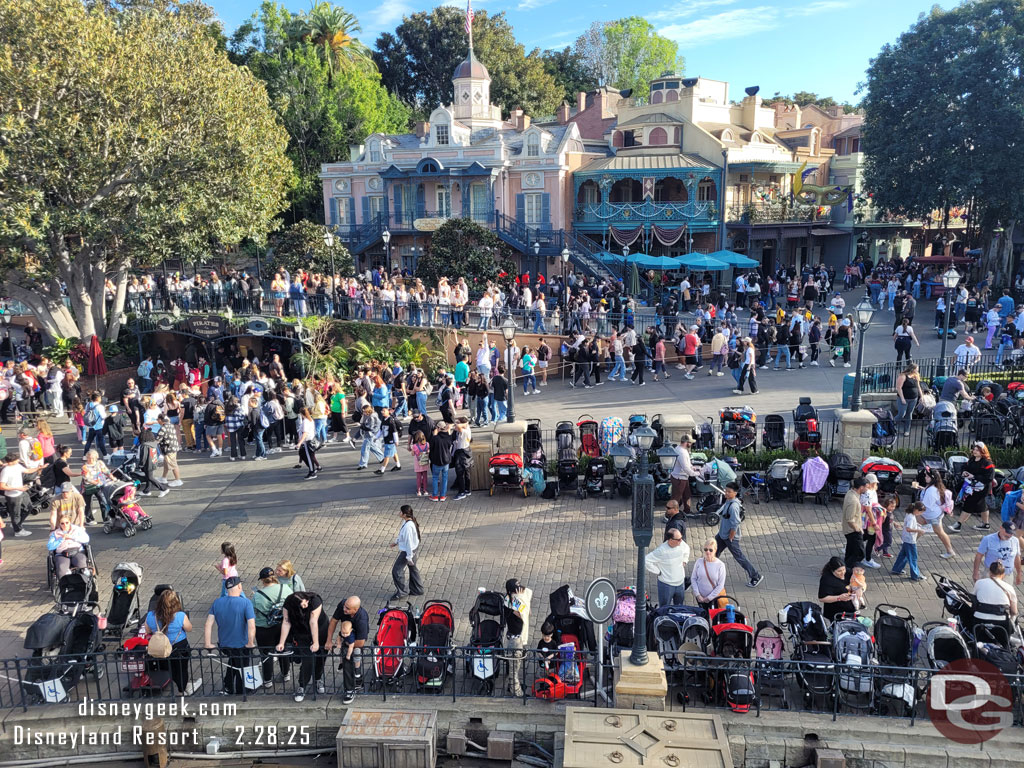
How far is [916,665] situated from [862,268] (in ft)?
109

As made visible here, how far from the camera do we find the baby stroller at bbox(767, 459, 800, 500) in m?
14.0

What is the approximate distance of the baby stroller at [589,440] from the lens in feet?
49.8

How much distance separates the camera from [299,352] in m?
25.3

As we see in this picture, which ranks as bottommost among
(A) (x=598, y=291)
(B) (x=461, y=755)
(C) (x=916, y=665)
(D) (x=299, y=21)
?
(B) (x=461, y=755)

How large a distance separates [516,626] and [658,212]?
95.5ft

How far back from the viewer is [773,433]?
1534cm

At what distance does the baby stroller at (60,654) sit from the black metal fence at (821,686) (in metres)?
6.56

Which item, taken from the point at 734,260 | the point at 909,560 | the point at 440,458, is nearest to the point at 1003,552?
the point at 909,560

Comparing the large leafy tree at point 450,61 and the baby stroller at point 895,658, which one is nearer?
the baby stroller at point 895,658

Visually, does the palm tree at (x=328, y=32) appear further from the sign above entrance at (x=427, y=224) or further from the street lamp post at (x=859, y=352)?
the street lamp post at (x=859, y=352)

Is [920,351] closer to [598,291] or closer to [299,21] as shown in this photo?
[598,291]

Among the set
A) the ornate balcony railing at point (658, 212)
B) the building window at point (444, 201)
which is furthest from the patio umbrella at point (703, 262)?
the building window at point (444, 201)

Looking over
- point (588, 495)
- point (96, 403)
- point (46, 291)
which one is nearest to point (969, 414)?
point (588, 495)

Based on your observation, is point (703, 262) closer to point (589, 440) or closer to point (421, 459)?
point (589, 440)
